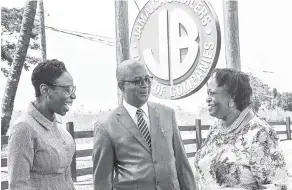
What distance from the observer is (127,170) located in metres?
2.66

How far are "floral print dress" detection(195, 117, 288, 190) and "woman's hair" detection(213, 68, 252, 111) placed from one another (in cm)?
12

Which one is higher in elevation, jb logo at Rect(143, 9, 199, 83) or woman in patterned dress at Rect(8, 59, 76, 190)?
jb logo at Rect(143, 9, 199, 83)

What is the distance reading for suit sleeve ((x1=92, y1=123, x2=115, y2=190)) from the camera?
2.67 meters

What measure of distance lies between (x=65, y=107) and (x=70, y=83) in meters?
0.13

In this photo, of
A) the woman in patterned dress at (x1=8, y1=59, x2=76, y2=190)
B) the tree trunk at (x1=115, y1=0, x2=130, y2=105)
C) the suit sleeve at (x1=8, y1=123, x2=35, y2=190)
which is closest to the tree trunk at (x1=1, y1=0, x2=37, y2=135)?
the tree trunk at (x1=115, y1=0, x2=130, y2=105)

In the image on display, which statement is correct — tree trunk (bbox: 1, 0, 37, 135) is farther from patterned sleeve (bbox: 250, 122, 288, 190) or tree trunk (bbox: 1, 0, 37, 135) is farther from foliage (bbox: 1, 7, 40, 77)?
patterned sleeve (bbox: 250, 122, 288, 190)

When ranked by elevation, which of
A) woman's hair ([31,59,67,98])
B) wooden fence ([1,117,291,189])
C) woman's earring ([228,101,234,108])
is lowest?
wooden fence ([1,117,291,189])

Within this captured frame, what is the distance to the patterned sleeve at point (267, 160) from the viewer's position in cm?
261

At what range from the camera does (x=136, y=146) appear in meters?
2.68

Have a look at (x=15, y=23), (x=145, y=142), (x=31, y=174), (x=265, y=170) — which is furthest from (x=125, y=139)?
(x=15, y=23)

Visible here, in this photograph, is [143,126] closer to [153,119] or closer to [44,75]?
[153,119]

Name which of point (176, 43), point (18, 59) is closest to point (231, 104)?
point (176, 43)

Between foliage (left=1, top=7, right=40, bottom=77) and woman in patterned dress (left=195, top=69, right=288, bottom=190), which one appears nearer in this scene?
woman in patterned dress (left=195, top=69, right=288, bottom=190)

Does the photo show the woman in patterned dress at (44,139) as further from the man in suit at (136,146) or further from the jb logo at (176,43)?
the jb logo at (176,43)
